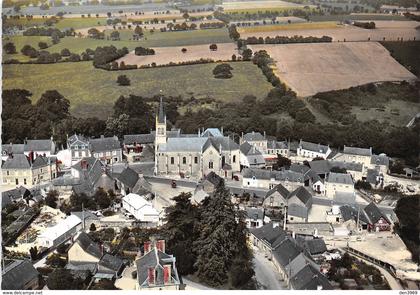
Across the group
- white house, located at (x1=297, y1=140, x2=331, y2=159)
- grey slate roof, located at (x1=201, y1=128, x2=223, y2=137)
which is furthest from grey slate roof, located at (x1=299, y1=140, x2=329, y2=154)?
grey slate roof, located at (x1=201, y1=128, x2=223, y2=137)

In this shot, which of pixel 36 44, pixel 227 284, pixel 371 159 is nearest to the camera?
pixel 227 284

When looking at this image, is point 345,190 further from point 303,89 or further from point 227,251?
point 303,89

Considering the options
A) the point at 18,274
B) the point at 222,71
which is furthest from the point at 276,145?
the point at 18,274

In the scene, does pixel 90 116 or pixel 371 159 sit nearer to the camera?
pixel 371 159

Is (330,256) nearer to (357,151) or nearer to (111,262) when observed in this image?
(111,262)

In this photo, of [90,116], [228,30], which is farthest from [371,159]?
[228,30]

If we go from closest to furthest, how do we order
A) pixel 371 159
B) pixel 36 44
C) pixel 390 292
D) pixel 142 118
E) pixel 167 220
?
1. pixel 390 292
2. pixel 167 220
3. pixel 371 159
4. pixel 142 118
5. pixel 36 44

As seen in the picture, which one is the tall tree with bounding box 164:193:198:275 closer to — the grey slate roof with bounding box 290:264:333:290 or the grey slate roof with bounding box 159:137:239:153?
the grey slate roof with bounding box 290:264:333:290
